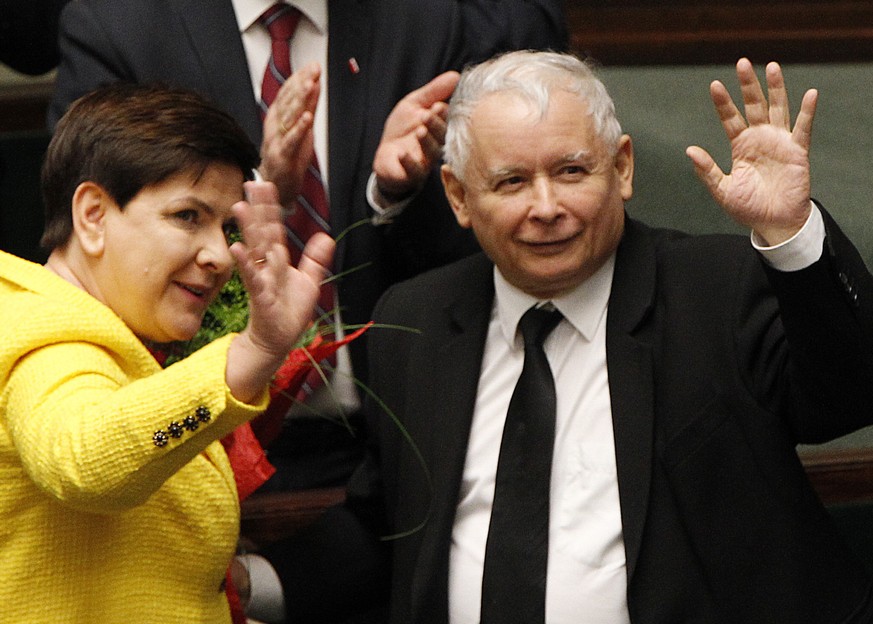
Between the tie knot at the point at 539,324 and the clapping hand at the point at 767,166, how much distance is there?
35cm

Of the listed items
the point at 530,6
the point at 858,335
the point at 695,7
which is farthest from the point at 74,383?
the point at 695,7

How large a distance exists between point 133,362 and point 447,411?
614mm

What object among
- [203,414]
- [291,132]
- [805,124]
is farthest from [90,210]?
[805,124]

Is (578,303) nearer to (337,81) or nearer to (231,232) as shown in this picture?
(231,232)

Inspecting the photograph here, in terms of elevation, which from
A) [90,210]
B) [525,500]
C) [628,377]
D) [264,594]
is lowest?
[264,594]

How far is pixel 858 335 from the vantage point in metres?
1.68

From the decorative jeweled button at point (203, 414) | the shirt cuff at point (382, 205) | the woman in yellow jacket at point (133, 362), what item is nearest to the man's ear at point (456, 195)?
the shirt cuff at point (382, 205)

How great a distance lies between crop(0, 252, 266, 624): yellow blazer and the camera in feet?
4.27

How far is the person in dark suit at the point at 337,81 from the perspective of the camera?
2.31 metres

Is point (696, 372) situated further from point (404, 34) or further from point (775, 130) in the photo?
point (404, 34)

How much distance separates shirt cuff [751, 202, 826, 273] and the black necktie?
1.28ft

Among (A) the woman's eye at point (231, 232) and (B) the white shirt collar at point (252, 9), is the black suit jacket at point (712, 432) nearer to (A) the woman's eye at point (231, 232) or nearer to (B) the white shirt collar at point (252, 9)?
(A) the woman's eye at point (231, 232)

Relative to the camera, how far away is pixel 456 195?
6.74ft

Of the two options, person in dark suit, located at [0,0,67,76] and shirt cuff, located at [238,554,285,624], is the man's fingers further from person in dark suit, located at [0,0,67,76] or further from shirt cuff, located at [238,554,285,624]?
person in dark suit, located at [0,0,67,76]
